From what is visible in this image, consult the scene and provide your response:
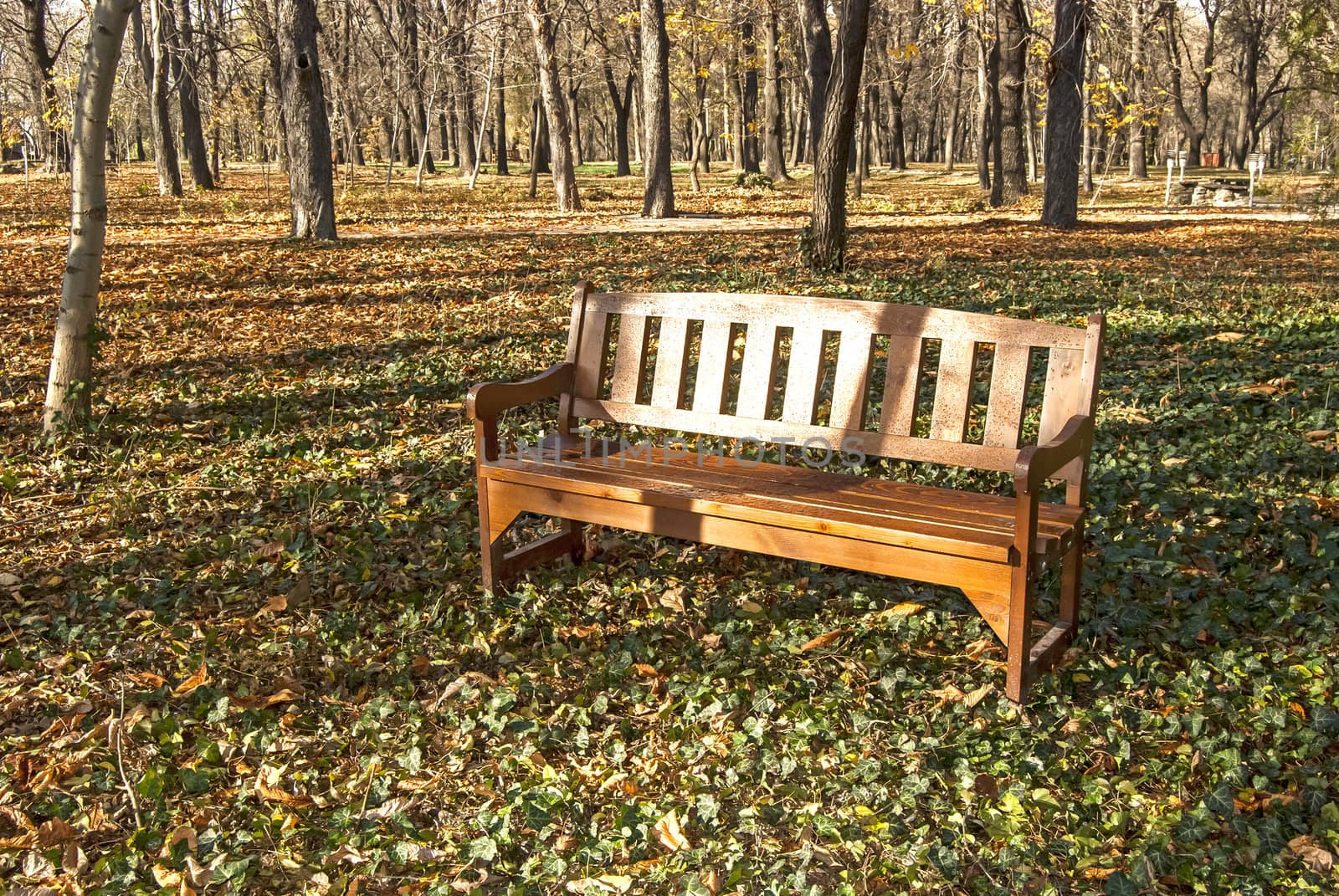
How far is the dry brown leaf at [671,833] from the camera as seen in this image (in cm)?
296

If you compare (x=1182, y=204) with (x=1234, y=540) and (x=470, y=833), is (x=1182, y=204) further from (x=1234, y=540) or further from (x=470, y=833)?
(x=470, y=833)

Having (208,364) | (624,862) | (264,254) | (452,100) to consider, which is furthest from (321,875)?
(452,100)

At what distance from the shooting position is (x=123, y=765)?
134 inches

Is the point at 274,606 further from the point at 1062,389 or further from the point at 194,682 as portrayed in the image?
the point at 1062,389

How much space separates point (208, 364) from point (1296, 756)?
6.98 m

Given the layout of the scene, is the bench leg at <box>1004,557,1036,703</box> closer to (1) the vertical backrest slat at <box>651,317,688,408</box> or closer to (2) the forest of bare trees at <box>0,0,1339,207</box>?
(1) the vertical backrest slat at <box>651,317,688,408</box>

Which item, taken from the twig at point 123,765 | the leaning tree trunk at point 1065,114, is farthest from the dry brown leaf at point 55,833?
the leaning tree trunk at point 1065,114

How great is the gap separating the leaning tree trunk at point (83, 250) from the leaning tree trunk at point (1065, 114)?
11839 millimetres

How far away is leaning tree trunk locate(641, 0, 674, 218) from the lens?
15.2 m

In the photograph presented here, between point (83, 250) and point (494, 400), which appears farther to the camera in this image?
point (83, 250)

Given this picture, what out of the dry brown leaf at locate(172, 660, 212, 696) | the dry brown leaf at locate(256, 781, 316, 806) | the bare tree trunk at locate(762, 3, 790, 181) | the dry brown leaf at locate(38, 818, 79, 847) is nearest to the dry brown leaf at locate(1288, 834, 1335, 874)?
the dry brown leaf at locate(256, 781, 316, 806)

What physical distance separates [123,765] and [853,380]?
278 cm

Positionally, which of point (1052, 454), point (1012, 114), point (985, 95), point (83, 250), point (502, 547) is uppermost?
point (985, 95)

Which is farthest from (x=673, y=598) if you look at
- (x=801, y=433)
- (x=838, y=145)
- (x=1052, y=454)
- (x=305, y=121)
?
(x=305, y=121)
